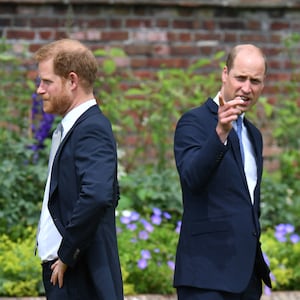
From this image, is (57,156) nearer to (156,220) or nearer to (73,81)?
(73,81)

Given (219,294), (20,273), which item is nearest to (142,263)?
(20,273)

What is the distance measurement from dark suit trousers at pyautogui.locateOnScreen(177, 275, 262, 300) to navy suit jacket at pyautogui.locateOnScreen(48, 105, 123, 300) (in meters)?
0.35

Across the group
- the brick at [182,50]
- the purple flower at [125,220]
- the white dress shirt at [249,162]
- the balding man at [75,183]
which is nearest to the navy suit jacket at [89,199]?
the balding man at [75,183]

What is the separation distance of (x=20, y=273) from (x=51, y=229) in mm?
1878

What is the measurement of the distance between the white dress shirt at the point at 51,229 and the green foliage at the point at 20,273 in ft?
5.69

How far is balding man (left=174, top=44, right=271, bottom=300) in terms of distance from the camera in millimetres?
4559

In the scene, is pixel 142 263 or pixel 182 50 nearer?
pixel 142 263

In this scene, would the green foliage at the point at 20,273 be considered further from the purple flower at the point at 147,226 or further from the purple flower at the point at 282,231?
the purple flower at the point at 282,231

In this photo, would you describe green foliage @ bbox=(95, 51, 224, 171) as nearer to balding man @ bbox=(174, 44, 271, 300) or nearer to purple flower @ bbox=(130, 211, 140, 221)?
purple flower @ bbox=(130, 211, 140, 221)

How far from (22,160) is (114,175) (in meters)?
2.94

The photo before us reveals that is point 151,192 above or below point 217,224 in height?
below

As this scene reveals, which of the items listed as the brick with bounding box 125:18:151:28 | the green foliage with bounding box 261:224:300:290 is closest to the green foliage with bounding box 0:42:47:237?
the brick with bounding box 125:18:151:28

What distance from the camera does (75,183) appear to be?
4262mm

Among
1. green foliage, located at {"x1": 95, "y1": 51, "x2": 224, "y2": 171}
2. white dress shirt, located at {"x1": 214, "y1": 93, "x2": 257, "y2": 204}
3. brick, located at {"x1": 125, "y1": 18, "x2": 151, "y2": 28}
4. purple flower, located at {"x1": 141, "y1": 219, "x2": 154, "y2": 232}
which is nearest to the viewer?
white dress shirt, located at {"x1": 214, "y1": 93, "x2": 257, "y2": 204}
